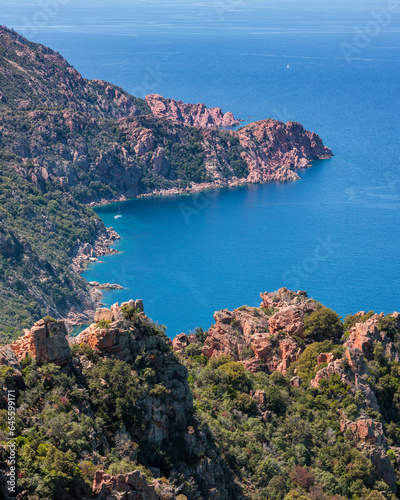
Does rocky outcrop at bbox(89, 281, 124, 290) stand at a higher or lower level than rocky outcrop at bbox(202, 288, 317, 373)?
higher

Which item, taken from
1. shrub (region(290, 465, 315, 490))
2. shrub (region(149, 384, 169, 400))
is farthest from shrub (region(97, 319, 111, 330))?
shrub (region(290, 465, 315, 490))

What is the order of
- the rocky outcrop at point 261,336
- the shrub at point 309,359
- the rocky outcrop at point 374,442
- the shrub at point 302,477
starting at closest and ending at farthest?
1. the shrub at point 302,477
2. the rocky outcrop at point 374,442
3. the shrub at point 309,359
4. the rocky outcrop at point 261,336

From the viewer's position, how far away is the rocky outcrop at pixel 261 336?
58938mm

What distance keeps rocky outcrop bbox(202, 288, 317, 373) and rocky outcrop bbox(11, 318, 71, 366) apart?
1085 inches

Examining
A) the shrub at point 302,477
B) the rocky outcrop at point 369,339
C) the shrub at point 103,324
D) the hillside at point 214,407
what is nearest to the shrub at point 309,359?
the hillside at point 214,407

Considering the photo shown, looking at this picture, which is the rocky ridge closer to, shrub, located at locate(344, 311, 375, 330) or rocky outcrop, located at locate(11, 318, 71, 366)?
shrub, located at locate(344, 311, 375, 330)

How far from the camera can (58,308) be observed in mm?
110438

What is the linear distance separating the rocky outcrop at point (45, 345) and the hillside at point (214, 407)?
55 mm

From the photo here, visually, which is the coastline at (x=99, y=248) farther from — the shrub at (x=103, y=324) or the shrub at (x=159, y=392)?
the shrub at (x=159, y=392)

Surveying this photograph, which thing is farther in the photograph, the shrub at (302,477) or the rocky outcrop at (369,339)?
the rocky outcrop at (369,339)

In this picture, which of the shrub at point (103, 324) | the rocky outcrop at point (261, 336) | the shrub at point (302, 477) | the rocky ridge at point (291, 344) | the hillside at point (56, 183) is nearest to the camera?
the shrub at point (103, 324)

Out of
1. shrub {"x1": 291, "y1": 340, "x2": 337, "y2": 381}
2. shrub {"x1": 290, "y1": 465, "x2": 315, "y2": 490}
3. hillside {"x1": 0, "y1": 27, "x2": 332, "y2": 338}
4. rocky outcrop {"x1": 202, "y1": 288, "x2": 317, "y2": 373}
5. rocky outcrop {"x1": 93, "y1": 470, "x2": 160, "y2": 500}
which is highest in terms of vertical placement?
hillside {"x1": 0, "y1": 27, "x2": 332, "y2": 338}

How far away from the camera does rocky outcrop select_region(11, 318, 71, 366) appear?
32094 millimetres

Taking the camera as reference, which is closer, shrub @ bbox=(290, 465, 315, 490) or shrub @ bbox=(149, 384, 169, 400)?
shrub @ bbox=(149, 384, 169, 400)
